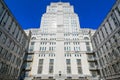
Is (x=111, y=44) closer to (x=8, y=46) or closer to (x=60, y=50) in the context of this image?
(x=60, y=50)

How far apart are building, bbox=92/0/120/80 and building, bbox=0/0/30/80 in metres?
34.0

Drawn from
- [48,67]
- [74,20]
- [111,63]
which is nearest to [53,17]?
[74,20]

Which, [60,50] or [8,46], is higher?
[60,50]

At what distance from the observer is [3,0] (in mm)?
29031

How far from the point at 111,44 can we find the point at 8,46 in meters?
34.7

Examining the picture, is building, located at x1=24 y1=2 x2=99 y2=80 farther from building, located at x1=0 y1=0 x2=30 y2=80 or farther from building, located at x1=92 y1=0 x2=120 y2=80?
building, located at x1=92 y1=0 x2=120 y2=80

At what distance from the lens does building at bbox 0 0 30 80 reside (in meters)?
28.6

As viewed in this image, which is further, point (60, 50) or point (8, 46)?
point (60, 50)

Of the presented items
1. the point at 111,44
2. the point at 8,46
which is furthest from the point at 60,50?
the point at 8,46

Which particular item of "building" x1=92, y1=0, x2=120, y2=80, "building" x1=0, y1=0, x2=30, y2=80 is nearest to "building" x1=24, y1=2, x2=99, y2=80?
"building" x1=0, y1=0, x2=30, y2=80

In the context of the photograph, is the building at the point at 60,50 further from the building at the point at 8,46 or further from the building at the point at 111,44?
the building at the point at 111,44

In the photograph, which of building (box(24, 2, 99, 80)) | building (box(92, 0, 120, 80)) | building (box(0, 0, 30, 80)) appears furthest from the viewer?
building (box(24, 2, 99, 80))

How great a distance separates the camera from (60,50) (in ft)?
160

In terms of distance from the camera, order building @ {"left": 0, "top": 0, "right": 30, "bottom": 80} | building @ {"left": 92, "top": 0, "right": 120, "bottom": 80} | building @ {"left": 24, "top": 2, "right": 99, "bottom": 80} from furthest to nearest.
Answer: building @ {"left": 24, "top": 2, "right": 99, "bottom": 80} < building @ {"left": 92, "top": 0, "right": 120, "bottom": 80} < building @ {"left": 0, "top": 0, "right": 30, "bottom": 80}
